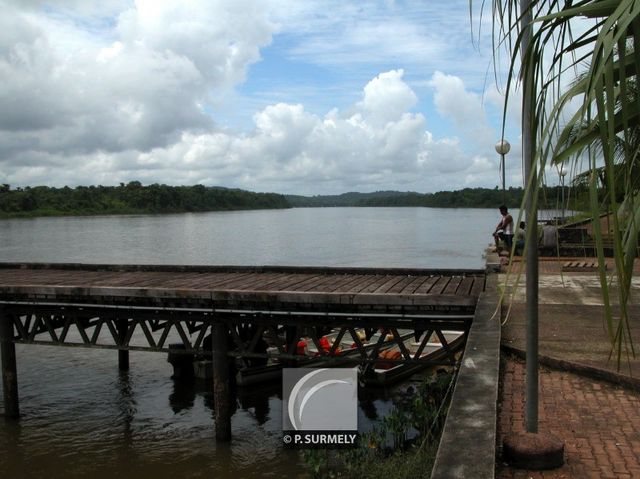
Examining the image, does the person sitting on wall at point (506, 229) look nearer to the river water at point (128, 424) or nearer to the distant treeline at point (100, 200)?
the river water at point (128, 424)

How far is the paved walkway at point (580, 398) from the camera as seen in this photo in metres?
4.61

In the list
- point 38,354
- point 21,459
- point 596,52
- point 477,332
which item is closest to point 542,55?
point 596,52

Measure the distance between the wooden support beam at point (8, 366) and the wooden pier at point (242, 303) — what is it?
0.9 inches

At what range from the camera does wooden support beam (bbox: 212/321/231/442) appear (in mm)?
12062

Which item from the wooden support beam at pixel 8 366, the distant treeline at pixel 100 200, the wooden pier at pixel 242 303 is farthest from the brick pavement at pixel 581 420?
the distant treeline at pixel 100 200

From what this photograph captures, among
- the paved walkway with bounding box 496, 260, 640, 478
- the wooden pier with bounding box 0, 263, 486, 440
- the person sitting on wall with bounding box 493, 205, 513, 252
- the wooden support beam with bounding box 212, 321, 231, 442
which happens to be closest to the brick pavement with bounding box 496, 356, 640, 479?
the paved walkway with bounding box 496, 260, 640, 478

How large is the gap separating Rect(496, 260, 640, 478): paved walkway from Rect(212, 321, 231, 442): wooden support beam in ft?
18.3

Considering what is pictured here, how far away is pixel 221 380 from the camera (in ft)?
40.5

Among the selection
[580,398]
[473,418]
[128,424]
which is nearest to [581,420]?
[580,398]

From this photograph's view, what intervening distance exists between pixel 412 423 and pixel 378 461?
2.48ft

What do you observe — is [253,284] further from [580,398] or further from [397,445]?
[580,398]

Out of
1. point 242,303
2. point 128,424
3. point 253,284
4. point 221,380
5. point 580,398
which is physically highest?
point 253,284

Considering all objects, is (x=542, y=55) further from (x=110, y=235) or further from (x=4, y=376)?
(x=110, y=235)

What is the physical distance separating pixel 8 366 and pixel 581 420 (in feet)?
41.4
